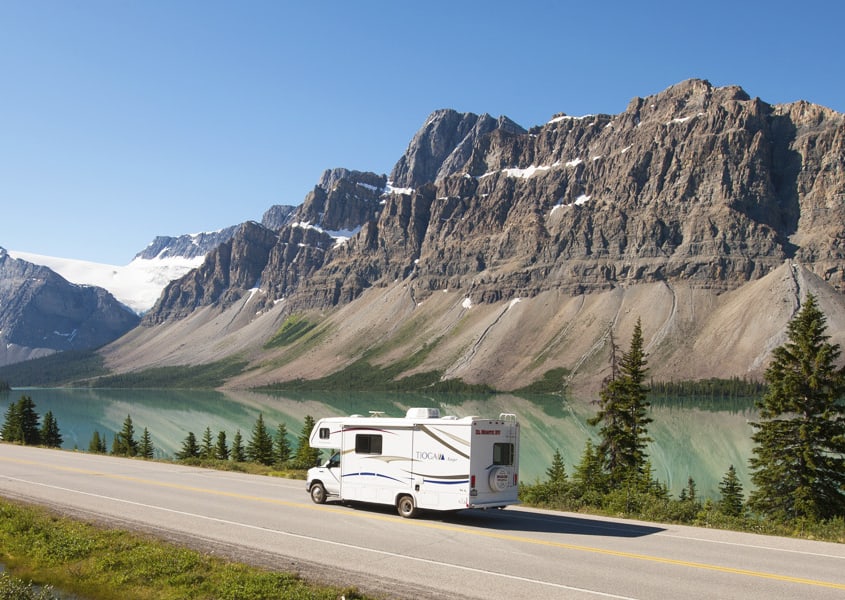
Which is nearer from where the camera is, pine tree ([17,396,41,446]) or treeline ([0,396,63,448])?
treeline ([0,396,63,448])

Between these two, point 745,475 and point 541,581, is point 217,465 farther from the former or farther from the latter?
point 745,475

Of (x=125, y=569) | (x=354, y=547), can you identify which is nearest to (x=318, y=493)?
(x=354, y=547)

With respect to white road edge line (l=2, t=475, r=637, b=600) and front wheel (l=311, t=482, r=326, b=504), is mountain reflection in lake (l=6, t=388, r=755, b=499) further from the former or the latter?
white road edge line (l=2, t=475, r=637, b=600)

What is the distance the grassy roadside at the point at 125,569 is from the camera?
1506 centimetres

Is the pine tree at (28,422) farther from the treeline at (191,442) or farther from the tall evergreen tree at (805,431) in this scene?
the tall evergreen tree at (805,431)

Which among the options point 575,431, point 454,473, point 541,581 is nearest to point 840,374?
point 454,473

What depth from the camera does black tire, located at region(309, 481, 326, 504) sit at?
2777cm

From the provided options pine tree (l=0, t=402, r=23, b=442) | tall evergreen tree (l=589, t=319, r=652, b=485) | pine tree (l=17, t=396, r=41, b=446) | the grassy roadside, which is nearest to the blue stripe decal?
the grassy roadside

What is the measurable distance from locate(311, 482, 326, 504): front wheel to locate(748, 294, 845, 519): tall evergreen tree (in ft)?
71.4

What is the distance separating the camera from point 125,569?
57.2 ft

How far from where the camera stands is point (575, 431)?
128m

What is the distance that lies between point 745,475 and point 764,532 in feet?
212

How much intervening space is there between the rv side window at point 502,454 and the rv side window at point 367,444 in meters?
4.44

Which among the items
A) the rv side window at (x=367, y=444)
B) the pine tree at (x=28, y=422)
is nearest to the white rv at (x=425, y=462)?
the rv side window at (x=367, y=444)
